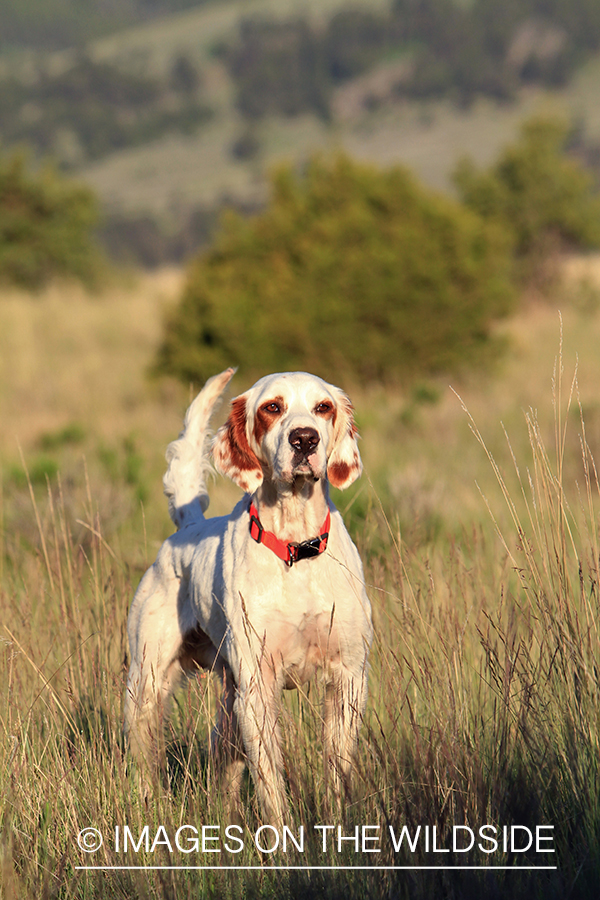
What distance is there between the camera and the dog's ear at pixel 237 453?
2736 mm

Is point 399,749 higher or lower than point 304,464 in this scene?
lower

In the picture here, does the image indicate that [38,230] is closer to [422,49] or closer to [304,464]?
[304,464]

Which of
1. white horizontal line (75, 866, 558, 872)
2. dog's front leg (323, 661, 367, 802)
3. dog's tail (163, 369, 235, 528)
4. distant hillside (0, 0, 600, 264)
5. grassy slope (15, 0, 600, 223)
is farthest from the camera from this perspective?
distant hillside (0, 0, 600, 264)

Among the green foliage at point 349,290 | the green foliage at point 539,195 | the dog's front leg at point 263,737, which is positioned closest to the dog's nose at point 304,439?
the dog's front leg at point 263,737

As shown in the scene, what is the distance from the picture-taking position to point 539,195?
21328mm

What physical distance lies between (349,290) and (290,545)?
394 inches

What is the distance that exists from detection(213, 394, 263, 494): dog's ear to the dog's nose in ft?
0.73

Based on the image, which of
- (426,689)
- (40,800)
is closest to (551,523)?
(426,689)

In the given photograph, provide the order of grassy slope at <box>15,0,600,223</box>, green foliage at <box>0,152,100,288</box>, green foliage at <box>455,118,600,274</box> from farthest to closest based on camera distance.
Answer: grassy slope at <box>15,0,600,223</box>
green foliage at <box>0,152,100,288</box>
green foliage at <box>455,118,600,274</box>

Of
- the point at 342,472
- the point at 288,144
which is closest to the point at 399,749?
the point at 342,472

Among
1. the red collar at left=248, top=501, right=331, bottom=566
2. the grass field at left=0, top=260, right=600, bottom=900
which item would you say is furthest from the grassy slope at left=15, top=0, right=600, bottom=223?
the red collar at left=248, top=501, right=331, bottom=566

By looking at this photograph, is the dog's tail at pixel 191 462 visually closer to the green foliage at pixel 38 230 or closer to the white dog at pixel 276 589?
the white dog at pixel 276 589

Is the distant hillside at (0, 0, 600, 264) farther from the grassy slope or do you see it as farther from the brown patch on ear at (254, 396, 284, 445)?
the brown patch on ear at (254, 396, 284, 445)

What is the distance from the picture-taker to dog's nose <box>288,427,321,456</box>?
101 inches
